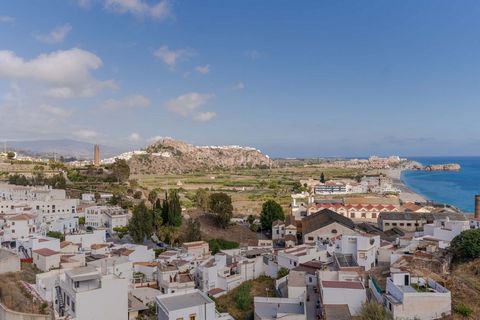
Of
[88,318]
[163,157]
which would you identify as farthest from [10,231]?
[163,157]

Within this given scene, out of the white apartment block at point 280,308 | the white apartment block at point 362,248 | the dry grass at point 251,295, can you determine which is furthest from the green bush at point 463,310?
the dry grass at point 251,295

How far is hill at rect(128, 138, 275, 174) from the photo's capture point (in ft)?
308

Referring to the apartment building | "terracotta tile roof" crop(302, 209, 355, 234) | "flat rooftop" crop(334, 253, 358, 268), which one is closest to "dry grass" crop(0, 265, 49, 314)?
"flat rooftop" crop(334, 253, 358, 268)

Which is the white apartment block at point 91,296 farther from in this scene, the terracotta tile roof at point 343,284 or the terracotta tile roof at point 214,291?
the terracotta tile roof at point 343,284

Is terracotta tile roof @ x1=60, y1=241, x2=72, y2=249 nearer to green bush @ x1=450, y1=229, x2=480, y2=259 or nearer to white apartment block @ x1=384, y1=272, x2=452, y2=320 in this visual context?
white apartment block @ x1=384, y1=272, x2=452, y2=320

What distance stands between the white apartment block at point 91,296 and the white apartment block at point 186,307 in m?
1.52

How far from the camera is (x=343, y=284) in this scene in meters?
11.2

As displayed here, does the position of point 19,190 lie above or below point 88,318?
above

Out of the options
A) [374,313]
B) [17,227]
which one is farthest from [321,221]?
[17,227]

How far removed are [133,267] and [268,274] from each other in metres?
5.26

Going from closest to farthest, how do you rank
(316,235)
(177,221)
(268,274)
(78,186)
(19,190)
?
(268,274) → (316,235) → (177,221) → (19,190) → (78,186)

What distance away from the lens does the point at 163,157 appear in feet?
334

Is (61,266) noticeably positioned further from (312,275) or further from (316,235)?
(316,235)

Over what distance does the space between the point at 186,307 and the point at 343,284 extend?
425 cm
